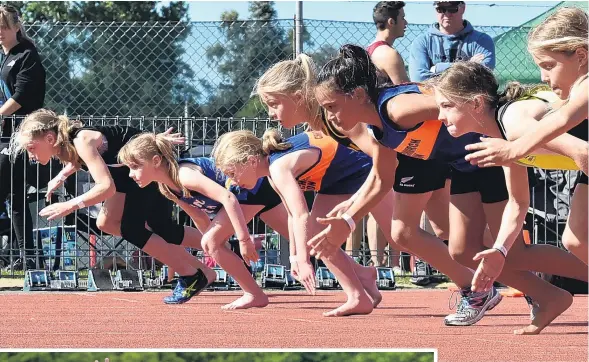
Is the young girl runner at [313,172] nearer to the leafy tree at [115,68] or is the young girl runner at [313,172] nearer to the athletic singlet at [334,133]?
the athletic singlet at [334,133]

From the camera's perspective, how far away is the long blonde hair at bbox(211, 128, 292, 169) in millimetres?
7441

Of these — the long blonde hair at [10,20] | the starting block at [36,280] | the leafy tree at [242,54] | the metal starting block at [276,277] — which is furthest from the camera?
the leafy tree at [242,54]

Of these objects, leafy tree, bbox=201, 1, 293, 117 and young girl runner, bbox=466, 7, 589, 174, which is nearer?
young girl runner, bbox=466, 7, 589, 174

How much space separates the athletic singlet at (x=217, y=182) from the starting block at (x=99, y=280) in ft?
5.51

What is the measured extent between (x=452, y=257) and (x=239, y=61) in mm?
6566

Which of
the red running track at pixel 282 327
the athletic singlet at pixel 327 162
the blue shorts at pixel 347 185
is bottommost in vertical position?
the red running track at pixel 282 327

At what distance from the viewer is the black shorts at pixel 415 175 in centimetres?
656

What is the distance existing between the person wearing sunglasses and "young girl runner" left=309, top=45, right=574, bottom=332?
2.48 meters

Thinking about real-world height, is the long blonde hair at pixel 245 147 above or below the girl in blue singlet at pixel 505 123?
above

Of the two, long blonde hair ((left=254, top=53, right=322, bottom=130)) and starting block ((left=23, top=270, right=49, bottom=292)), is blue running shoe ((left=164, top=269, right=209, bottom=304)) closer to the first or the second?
starting block ((left=23, top=270, right=49, bottom=292))

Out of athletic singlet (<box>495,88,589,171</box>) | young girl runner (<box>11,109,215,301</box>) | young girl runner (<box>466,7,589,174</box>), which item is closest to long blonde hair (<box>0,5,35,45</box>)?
young girl runner (<box>11,109,215,301</box>)

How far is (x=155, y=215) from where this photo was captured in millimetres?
8992

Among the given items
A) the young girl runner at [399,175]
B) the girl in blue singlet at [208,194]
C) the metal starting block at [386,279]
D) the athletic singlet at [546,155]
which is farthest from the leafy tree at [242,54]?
the athletic singlet at [546,155]

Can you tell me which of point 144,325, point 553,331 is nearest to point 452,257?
point 553,331
